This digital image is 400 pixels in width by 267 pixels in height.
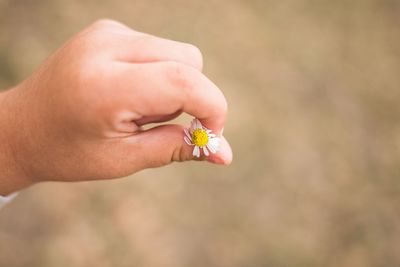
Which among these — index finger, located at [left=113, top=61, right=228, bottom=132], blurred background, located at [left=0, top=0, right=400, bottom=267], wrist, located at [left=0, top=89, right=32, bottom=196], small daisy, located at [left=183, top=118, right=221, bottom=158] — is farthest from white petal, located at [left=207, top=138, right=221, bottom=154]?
blurred background, located at [left=0, top=0, right=400, bottom=267]

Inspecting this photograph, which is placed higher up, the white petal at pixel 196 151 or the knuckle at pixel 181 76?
the knuckle at pixel 181 76

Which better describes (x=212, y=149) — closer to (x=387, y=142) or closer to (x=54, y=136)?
(x=54, y=136)

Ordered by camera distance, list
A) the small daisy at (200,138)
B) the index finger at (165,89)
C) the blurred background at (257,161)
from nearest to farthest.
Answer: the index finger at (165,89) → the small daisy at (200,138) → the blurred background at (257,161)

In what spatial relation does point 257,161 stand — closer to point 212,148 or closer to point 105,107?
point 212,148

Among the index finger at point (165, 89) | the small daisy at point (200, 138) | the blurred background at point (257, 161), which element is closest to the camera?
the index finger at point (165, 89)

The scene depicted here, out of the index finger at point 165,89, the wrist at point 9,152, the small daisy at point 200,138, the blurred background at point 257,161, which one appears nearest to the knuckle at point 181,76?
the index finger at point 165,89

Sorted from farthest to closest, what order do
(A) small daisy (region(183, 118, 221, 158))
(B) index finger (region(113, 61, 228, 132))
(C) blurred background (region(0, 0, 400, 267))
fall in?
(C) blurred background (region(0, 0, 400, 267)) → (A) small daisy (region(183, 118, 221, 158)) → (B) index finger (region(113, 61, 228, 132))

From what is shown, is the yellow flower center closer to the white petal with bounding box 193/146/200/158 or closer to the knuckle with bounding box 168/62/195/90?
the white petal with bounding box 193/146/200/158

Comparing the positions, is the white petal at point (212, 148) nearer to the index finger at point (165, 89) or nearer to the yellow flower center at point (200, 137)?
the yellow flower center at point (200, 137)
